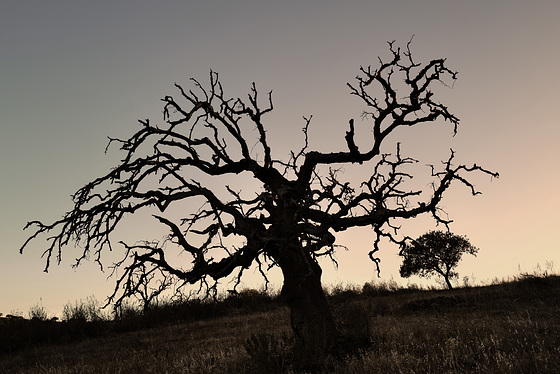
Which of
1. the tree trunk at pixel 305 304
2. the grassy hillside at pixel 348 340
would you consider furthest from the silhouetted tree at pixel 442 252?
the tree trunk at pixel 305 304

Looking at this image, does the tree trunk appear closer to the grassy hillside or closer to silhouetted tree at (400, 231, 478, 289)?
the grassy hillside

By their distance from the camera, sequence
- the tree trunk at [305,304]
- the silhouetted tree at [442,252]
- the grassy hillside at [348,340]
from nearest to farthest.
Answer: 1. the grassy hillside at [348,340]
2. the tree trunk at [305,304]
3. the silhouetted tree at [442,252]

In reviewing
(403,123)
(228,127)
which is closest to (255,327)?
(228,127)

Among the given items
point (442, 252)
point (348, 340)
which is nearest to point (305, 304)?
point (348, 340)

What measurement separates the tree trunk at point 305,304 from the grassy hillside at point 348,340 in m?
0.46

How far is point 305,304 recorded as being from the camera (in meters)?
10.0

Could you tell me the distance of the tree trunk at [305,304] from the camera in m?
9.83

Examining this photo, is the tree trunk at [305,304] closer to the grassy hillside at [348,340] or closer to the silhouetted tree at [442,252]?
the grassy hillside at [348,340]

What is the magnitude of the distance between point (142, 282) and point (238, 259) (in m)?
2.25

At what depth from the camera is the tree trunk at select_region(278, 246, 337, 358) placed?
9.83 meters

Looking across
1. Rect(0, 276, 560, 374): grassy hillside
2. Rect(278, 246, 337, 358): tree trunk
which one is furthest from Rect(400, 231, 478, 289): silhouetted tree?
Rect(278, 246, 337, 358): tree trunk

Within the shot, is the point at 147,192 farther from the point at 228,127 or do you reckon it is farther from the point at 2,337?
the point at 2,337

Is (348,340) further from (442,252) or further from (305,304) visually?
(442,252)

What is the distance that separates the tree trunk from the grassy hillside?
17.9 inches
